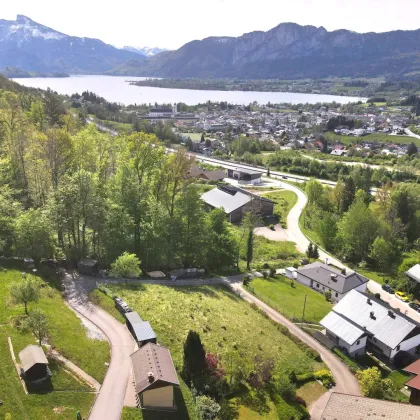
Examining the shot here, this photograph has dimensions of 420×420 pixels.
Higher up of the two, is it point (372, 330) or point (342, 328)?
point (342, 328)

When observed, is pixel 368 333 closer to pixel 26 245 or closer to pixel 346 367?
pixel 346 367

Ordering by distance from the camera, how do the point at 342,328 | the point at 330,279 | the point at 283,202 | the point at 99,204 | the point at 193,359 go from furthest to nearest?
the point at 283,202, the point at 330,279, the point at 99,204, the point at 342,328, the point at 193,359

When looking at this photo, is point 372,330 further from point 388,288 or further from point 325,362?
point 388,288

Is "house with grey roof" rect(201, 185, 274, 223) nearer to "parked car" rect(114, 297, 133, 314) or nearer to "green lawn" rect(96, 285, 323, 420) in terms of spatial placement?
"green lawn" rect(96, 285, 323, 420)

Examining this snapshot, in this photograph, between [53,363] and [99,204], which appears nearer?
[53,363]

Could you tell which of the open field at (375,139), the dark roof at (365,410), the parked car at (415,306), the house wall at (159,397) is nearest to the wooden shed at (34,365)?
the house wall at (159,397)

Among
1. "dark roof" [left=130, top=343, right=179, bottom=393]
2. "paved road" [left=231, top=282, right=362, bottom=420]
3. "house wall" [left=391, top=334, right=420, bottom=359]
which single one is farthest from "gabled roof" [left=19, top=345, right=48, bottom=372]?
"house wall" [left=391, top=334, right=420, bottom=359]

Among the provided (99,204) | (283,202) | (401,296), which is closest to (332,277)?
(401,296)
